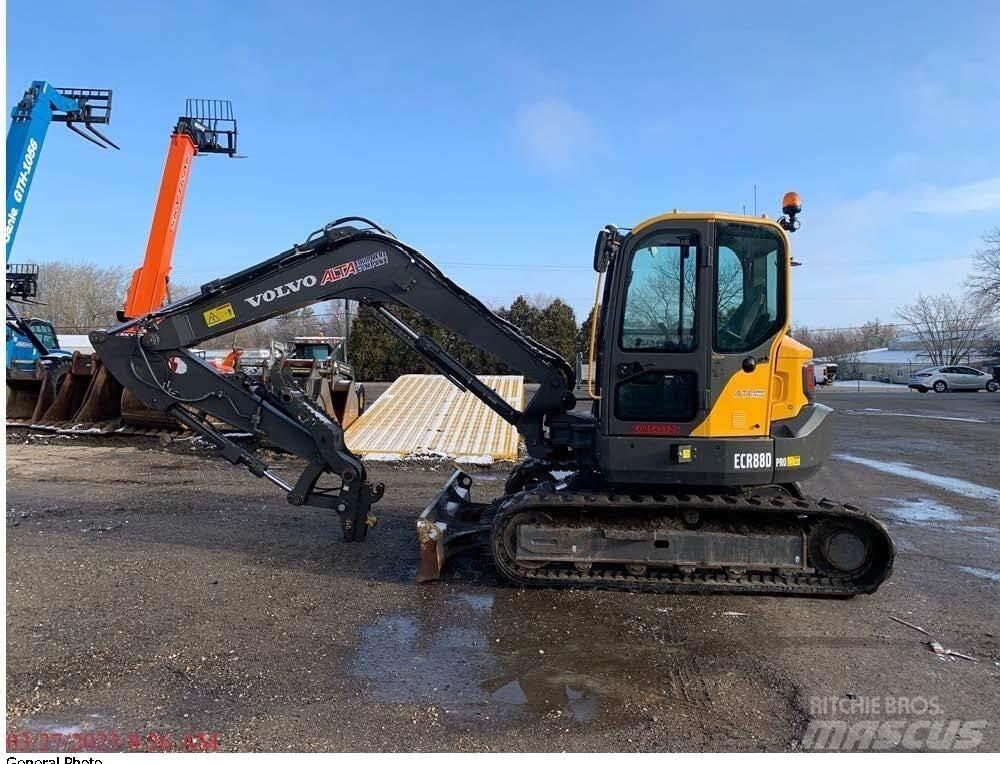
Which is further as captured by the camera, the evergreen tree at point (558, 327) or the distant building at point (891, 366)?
the distant building at point (891, 366)

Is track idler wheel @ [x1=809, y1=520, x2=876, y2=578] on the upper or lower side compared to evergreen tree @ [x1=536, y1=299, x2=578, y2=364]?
lower

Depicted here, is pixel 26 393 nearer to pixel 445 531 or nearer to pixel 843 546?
pixel 445 531

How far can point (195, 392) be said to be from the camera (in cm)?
594

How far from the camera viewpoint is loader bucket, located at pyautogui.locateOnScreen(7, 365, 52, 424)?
13.0m

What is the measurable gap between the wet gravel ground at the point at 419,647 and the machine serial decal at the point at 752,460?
1.04 metres

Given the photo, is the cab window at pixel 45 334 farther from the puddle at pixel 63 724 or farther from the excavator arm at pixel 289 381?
the puddle at pixel 63 724

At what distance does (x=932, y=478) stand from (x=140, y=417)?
13.4 meters

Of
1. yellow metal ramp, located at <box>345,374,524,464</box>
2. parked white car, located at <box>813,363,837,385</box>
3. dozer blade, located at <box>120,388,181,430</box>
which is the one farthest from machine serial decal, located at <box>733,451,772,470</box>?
dozer blade, located at <box>120,388,181,430</box>

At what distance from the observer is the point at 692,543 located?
5059 millimetres

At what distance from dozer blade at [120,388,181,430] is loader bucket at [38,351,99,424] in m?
1.20

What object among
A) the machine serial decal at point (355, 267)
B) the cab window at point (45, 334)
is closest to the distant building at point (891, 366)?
the cab window at point (45, 334)

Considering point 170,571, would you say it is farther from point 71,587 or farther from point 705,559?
point 705,559

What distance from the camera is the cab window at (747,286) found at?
16.3ft

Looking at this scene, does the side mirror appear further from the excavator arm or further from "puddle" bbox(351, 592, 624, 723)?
"puddle" bbox(351, 592, 624, 723)
